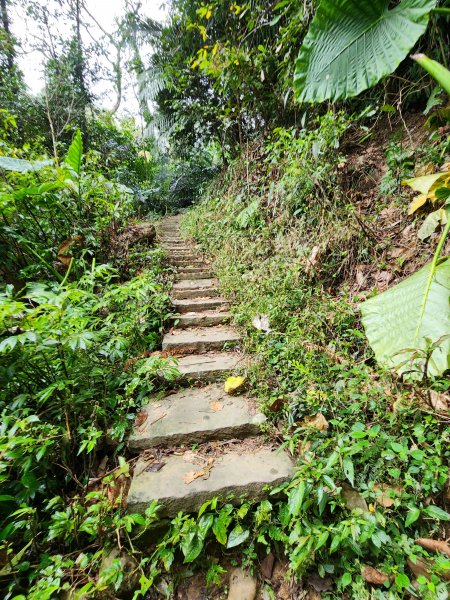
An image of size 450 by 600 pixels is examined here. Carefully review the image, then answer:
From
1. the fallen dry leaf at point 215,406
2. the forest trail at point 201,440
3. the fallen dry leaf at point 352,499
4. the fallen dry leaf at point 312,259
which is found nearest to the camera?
the fallen dry leaf at point 352,499

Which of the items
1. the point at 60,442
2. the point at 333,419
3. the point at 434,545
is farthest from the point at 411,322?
the point at 60,442

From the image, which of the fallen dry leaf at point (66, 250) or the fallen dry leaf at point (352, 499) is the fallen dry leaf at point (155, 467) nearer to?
the fallen dry leaf at point (352, 499)

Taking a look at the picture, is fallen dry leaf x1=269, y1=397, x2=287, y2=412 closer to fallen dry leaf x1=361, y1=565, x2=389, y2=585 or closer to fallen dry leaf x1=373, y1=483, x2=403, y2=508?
fallen dry leaf x1=373, y1=483, x2=403, y2=508

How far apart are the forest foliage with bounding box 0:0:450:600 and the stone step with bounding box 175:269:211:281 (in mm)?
229

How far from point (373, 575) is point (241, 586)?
22.7 inches

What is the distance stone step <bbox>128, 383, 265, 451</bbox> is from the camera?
1627 mm

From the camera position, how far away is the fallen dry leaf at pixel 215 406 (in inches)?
72.0

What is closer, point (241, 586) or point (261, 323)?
point (241, 586)

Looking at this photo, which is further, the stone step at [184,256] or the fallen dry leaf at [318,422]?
the stone step at [184,256]

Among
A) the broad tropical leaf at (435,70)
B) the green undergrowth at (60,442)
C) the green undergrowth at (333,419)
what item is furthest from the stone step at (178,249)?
the broad tropical leaf at (435,70)

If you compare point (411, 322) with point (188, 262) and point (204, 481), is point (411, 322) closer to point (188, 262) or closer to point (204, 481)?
point (204, 481)

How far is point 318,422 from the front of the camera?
4.84ft

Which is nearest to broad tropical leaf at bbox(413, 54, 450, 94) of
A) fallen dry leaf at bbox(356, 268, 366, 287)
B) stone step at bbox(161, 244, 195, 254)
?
fallen dry leaf at bbox(356, 268, 366, 287)

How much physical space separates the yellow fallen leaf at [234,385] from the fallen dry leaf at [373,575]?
1098mm
